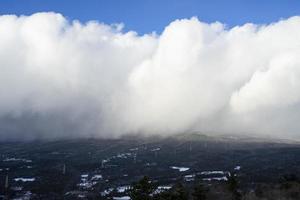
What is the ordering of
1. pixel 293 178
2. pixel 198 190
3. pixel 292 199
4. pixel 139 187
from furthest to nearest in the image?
pixel 293 178
pixel 292 199
pixel 198 190
pixel 139 187

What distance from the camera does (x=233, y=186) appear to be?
4624 inches

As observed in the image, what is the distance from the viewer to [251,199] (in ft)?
462

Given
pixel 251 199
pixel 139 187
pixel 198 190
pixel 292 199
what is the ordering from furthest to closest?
pixel 251 199 → pixel 292 199 → pixel 198 190 → pixel 139 187

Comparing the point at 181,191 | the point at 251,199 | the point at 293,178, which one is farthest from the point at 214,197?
the point at 181,191

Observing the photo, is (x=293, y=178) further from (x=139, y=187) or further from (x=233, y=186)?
(x=139, y=187)

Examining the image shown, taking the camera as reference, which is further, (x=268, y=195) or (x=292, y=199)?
(x=268, y=195)

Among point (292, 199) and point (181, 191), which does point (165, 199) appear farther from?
point (292, 199)

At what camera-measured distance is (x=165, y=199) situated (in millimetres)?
97688

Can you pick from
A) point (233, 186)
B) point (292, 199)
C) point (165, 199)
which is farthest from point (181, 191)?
point (292, 199)

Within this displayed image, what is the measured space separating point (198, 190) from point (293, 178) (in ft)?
191

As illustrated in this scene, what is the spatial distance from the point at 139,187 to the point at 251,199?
183 ft

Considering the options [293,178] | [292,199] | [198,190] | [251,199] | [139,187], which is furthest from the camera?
[293,178]

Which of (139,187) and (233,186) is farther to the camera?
(233,186)

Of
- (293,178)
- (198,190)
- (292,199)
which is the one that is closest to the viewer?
(198,190)
